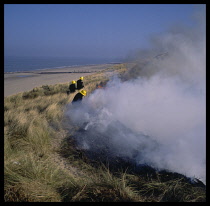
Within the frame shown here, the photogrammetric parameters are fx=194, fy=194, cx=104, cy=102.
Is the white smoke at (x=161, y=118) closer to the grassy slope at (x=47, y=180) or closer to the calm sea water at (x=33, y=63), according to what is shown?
the grassy slope at (x=47, y=180)

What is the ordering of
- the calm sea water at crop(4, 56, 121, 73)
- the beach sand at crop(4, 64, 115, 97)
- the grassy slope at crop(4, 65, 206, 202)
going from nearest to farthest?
1. the grassy slope at crop(4, 65, 206, 202)
2. the beach sand at crop(4, 64, 115, 97)
3. the calm sea water at crop(4, 56, 121, 73)

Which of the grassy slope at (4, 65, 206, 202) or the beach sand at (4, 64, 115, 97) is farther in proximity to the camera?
the beach sand at (4, 64, 115, 97)

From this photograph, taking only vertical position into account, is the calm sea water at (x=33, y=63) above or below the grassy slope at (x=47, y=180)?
above

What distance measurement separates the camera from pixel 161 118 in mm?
6820

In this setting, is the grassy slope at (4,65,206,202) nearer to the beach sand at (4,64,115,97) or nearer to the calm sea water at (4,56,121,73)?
the beach sand at (4,64,115,97)

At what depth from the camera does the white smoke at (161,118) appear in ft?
17.8

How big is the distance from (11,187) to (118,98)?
6.20 metres

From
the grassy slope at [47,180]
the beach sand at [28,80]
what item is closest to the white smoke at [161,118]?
the grassy slope at [47,180]

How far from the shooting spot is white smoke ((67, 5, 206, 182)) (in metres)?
5.43

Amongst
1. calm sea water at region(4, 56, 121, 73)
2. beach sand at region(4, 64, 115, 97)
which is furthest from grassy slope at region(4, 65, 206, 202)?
calm sea water at region(4, 56, 121, 73)

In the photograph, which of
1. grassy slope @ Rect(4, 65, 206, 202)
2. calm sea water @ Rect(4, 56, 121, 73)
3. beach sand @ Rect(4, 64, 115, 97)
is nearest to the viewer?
grassy slope @ Rect(4, 65, 206, 202)

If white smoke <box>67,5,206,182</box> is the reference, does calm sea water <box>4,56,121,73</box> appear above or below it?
above

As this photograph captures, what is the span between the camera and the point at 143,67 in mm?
8570

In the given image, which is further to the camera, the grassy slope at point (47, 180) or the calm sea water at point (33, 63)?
the calm sea water at point (33, 63)
